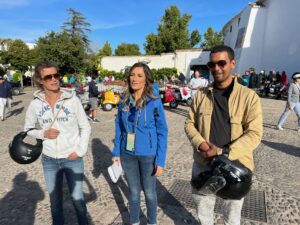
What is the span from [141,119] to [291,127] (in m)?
8.21

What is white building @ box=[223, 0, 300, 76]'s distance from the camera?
21844 mm

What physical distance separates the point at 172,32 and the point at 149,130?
4379 centimetres

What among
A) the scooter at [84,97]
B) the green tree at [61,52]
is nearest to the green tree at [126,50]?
the green tree at [61,52]

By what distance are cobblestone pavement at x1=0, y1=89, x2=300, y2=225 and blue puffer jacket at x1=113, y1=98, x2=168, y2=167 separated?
3.75 ft

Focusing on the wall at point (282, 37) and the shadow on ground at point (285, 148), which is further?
the wall at point (282, 37)

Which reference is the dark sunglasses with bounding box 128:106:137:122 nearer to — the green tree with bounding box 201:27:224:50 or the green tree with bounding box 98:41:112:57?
the green tree with bounding box 201:27:224:50

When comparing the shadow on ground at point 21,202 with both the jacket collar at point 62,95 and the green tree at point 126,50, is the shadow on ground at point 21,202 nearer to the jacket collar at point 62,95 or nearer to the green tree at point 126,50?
the jacket collar at point 62,95

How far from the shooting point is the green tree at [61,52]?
30016 millimetres

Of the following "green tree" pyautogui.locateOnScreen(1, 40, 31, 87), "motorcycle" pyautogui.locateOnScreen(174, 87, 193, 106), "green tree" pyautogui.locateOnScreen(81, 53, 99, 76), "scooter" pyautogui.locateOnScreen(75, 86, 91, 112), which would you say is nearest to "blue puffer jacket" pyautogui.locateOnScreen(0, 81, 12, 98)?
"scooter" pyautogui.locateOnScreen(75, 86, 91, 112)

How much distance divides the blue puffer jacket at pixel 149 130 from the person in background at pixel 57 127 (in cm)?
45

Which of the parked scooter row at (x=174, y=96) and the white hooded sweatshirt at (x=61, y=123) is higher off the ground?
the white hooded sweatshirt at (x=61, y=123)

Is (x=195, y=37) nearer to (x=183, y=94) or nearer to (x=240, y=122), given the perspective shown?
(x=183, y=94)

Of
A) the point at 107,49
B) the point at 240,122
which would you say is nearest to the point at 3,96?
the point at 240,122

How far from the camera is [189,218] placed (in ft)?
11.5
